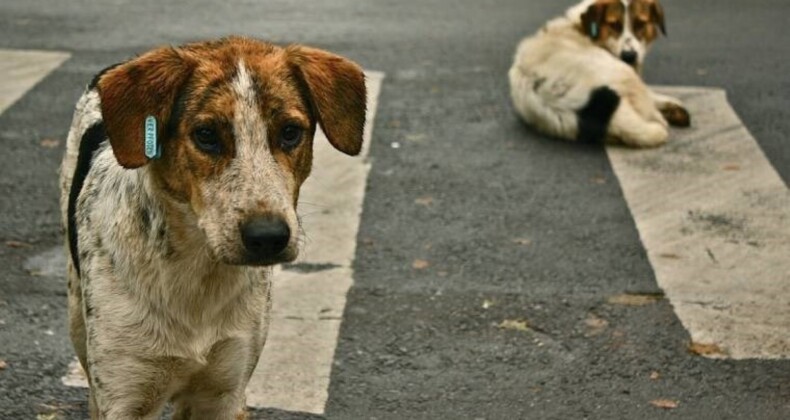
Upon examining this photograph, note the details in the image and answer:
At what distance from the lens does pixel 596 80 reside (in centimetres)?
1026

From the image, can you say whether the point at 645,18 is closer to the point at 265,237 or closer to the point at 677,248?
Result: the point at 677,248

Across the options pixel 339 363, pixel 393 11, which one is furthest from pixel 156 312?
pixel 393 11

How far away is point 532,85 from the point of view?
34.2 ft

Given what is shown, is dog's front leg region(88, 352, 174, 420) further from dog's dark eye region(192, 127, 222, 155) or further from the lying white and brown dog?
the lying white and brown dog

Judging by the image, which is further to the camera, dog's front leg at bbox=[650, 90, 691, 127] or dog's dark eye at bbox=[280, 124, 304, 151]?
dog's front leg at bbox=[650, 90, 691, 127]

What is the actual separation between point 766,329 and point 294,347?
216cm

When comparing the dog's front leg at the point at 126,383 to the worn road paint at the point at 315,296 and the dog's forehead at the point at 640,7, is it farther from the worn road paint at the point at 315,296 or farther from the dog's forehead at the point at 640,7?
the dog's forehead at the point at 640,7

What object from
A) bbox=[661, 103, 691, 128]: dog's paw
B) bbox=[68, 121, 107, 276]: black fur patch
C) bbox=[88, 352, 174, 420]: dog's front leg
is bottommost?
bbox=[661, 103, 691, 128]: dog's paw

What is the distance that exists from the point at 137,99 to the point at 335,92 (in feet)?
2.10

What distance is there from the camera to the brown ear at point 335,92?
487 cm

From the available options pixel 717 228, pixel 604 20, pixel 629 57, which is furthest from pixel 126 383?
pixel 604 20

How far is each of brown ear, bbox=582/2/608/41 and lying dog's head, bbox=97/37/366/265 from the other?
628 cm

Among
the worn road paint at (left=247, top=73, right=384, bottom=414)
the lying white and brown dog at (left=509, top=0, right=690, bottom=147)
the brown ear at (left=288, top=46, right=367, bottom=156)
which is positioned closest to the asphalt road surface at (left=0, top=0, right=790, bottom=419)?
the worn road paint at (left=247, top=73, right=384, bottom=414)

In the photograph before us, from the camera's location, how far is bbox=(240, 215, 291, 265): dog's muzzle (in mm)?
4449
